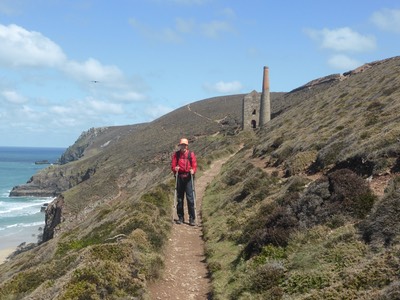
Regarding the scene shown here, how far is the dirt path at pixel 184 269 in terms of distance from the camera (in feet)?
29.1

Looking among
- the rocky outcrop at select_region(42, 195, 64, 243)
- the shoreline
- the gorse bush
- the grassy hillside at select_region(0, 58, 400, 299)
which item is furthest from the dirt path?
the shoreline

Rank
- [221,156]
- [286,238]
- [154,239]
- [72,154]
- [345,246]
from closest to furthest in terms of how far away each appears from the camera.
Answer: [345,246]
[286,238]
[154,239]
[221,156]
[72,154]

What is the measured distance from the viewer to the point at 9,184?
133500 millimetres

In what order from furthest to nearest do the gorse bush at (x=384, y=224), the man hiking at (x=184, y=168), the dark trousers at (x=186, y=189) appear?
the dark trousers at (x=186, y=189) < the man hiking at (x=184, y=168) < the gorse bush at (x=384, y=224)

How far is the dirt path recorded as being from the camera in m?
8.88

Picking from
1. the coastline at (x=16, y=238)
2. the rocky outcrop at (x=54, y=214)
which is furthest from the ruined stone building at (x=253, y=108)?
the coastline at (x=16, y=238)

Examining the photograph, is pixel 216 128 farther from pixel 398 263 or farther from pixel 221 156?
pixel 398 263

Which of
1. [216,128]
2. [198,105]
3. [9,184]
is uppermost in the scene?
[198,105]

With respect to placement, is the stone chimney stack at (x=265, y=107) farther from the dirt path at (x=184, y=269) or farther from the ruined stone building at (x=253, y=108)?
the dirt path at (x=184, y=269)

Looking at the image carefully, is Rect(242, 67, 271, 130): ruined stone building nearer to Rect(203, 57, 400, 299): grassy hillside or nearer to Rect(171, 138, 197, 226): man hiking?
Rect(203, 57, 400, 299): grassy hillside

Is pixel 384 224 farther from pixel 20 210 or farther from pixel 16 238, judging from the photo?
pixel 20 210

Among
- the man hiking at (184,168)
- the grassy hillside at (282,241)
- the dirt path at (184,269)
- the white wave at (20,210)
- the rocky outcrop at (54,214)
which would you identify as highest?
the man hiking at (184,168)

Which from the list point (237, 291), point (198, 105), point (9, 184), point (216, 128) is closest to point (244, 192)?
point (237, 291)

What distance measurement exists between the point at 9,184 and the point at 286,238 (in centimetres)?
13984
